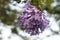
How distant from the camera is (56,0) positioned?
8.79ft

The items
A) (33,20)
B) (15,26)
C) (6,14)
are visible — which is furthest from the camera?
(6,14)

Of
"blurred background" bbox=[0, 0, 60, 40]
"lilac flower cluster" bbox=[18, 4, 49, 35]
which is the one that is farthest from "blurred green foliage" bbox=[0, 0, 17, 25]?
"lilac flower cluster" bbox=[18, 4, 49, 35]

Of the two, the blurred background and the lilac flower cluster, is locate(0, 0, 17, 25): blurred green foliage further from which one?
the lilac flower cluster

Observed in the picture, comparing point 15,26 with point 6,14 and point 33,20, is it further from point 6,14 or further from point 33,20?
point 33,20

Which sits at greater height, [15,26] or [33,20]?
[15,26]

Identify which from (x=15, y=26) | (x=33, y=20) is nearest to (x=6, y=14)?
(x=15, y=26)

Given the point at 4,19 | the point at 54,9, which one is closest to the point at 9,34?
the point at 4,19

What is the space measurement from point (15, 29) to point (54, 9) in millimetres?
632

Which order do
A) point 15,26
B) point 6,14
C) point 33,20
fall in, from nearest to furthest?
point 33,20
point 15,26
point 6,14

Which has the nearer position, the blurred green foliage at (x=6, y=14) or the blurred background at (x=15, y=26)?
the blurred background at (x=15, y=26)

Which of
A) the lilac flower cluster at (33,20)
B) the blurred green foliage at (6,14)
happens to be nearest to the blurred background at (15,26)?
the blurred green foliage at (6,14)

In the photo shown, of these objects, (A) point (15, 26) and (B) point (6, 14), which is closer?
(A) point (15, 26)

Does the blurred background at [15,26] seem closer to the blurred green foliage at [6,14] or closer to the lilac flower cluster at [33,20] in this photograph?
the blurred green foliage at [6,14]

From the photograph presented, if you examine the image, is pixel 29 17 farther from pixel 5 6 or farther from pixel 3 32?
pixel 5 6
